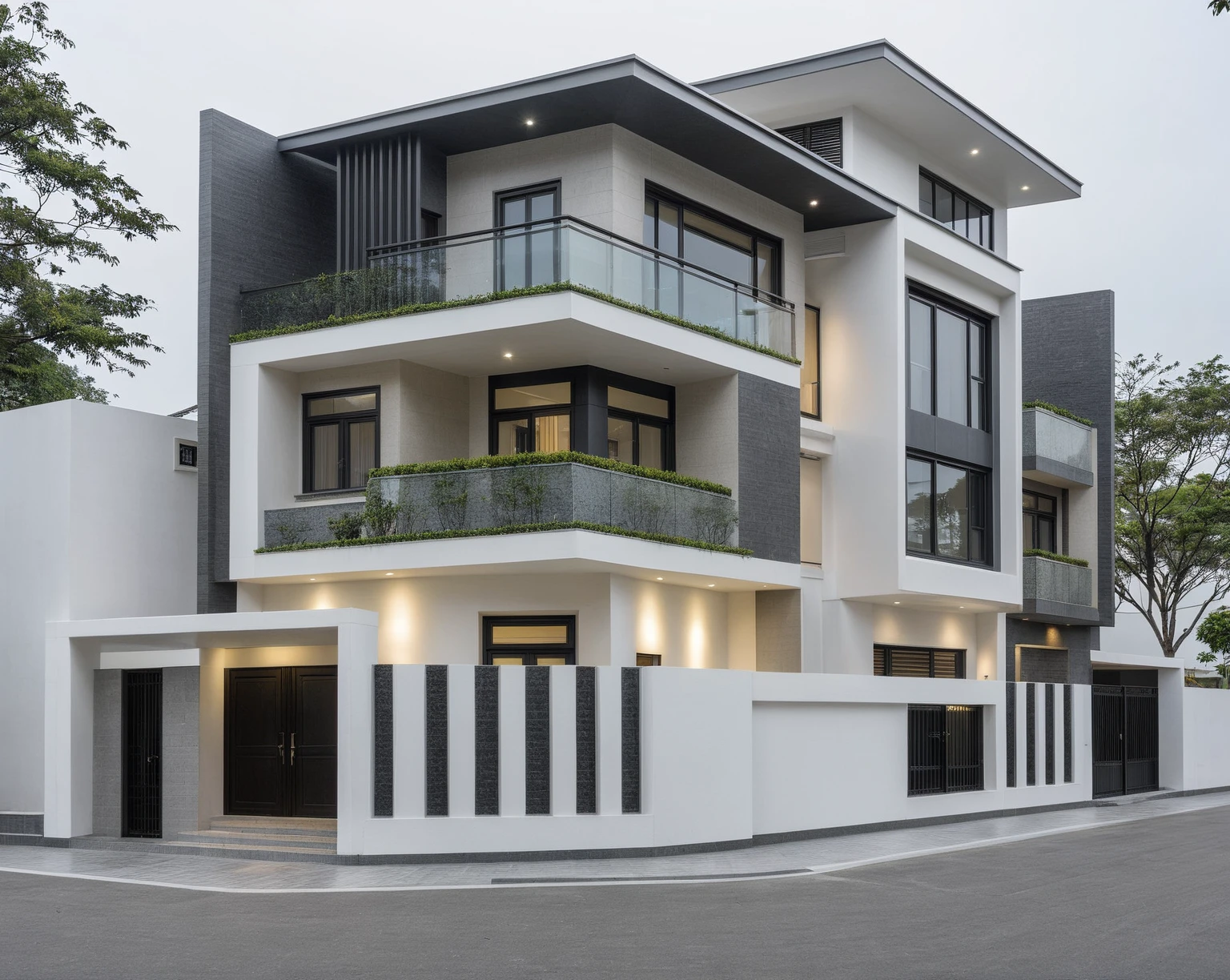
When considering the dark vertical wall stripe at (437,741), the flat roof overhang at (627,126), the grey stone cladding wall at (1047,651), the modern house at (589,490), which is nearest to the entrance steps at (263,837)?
the modern house at (589,490)

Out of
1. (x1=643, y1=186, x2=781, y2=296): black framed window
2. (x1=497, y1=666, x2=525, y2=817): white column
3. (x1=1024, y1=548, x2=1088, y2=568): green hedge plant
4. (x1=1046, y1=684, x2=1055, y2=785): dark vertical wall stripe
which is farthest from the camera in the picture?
(x1=1024, y1=548, x2=1088, y2=568): green hedge plant

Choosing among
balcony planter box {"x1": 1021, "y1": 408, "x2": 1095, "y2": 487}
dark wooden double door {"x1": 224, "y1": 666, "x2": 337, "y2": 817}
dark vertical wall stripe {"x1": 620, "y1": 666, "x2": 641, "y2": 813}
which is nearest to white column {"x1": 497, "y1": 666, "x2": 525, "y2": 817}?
dark vertical wall stripe {"x1": 620, "y1": 666, "x2": 641, "y2": 813}

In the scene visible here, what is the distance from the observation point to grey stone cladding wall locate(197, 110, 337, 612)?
885 inches

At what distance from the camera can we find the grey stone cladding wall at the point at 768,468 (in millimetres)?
22859

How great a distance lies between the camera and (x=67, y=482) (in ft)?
69.5

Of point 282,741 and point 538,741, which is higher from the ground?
point 538,741

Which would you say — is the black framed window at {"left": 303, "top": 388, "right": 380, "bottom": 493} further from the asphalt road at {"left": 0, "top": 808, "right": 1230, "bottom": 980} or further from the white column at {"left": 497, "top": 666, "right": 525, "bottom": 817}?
the asphalt road at {"left": 0, "top": 808, "right": 1230, "bottom": 980}

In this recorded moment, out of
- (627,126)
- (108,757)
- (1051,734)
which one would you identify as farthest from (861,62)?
(108,757)

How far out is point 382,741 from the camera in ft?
56.0

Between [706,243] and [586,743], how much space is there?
9.95 meters

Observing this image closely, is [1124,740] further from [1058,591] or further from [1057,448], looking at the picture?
[1057,448]

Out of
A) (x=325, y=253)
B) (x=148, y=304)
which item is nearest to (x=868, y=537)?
(x=325, y=253)

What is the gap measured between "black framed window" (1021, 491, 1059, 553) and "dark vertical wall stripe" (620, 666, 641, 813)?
17.4 metres

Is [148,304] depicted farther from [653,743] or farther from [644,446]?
[653,743]
